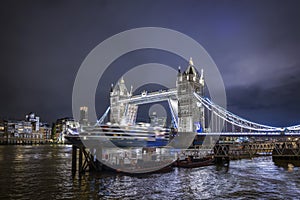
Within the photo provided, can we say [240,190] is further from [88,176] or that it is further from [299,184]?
[88,176]

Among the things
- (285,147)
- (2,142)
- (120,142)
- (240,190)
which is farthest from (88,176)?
(2,142)

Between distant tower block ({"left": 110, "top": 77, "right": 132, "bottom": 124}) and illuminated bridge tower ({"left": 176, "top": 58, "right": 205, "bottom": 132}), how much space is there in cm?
3958

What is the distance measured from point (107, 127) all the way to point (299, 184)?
59147 millimetres

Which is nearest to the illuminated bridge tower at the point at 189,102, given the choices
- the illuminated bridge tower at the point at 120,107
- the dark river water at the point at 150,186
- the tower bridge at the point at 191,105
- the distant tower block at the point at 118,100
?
the tower bridge at the point at 191,105

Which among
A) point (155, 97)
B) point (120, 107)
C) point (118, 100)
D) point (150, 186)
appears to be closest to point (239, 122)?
point (155, 97)

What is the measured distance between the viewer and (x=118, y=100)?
141 m

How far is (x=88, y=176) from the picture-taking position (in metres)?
25.0

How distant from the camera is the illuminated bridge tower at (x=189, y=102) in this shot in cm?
8988

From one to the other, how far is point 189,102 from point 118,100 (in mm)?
56597

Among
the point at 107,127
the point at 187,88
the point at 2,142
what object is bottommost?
the point at 2,142

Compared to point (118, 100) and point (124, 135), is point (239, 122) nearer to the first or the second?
point (124, 135)

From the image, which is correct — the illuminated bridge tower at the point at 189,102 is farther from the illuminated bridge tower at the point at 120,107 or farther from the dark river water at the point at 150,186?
the dark river water at the point at 150,186

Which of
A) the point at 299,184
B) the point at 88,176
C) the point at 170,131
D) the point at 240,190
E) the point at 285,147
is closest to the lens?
the point at 240,190

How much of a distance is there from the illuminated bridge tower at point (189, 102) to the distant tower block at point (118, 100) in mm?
39578
